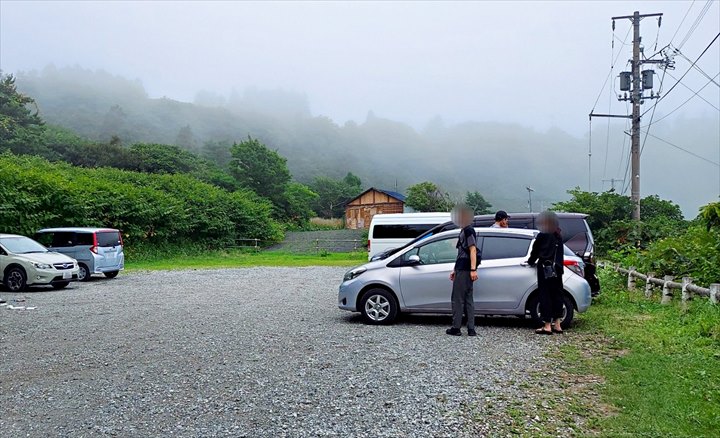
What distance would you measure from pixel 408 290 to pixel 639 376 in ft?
13.2

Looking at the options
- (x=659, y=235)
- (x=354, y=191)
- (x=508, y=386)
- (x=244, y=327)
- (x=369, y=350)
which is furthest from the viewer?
(x=354, y=191)

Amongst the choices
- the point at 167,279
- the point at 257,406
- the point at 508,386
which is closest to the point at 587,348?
the point at 508,386

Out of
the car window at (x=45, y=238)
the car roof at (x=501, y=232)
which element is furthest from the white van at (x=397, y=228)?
the car roof at (x=501, y=232)

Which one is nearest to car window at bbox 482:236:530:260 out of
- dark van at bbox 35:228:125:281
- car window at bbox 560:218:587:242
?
car window at bbox 560:218:587:242

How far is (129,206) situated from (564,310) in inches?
1075

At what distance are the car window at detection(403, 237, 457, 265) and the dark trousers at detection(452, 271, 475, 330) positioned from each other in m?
0.96

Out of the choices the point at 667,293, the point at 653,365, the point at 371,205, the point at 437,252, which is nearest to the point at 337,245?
→ the point at 371,205

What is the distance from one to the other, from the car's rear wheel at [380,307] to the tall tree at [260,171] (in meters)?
59.2

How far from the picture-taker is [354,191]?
9900cm

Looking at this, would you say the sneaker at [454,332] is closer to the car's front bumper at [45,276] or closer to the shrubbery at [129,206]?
the car's front bumper at [45,276]

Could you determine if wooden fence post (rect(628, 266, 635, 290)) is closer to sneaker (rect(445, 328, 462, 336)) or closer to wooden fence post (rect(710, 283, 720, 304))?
wooden fence post (rect(710, 283, 720, 304))

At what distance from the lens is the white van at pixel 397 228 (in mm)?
21922

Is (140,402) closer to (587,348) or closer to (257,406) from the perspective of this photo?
(257,406)

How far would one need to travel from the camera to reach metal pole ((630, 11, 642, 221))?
23.6 meters
